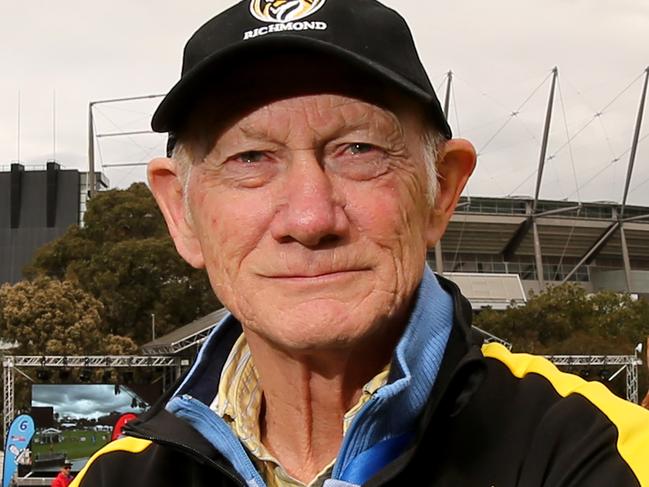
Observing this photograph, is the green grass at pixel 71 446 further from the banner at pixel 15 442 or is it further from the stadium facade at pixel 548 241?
the stadium facade at pixel 548 241

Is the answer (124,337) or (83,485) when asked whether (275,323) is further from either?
(124,337)

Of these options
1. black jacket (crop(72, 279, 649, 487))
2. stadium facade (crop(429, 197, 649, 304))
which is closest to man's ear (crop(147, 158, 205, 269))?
black jacket (crop(72, 279, 649, 487))

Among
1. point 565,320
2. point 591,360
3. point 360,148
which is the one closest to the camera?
point 360,148

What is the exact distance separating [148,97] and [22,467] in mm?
31542

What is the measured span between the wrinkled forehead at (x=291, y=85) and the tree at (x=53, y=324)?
2613 centimetres

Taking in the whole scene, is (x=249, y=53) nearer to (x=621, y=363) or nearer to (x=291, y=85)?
(x=291, y=85)

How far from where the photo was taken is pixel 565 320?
103 ft

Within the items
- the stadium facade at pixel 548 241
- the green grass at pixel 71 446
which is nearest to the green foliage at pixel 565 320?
the stadium facade at pixel 548 241

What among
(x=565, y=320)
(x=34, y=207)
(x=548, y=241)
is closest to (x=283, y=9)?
(x=565, y=320)

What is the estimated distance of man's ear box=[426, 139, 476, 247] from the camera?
1.65m

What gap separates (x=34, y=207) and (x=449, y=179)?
2302 inches

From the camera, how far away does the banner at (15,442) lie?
1596 centimetres

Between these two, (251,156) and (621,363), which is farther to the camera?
(621,363)

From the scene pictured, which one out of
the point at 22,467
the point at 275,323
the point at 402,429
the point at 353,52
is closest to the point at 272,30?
the point at 353,52
